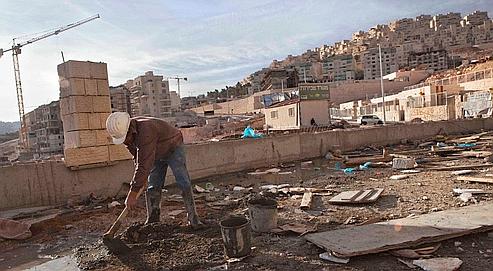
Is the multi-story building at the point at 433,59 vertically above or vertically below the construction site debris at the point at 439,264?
above

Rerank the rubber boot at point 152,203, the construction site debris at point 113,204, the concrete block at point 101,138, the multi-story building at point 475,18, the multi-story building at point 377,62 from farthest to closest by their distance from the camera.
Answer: the multi-story building at point 475,18 < the multi-story building at point 377,62 < the concrete block at point 101,138 < the construction site debris at point 113,204 < the rubber boot at point 152,203

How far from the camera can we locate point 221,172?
10.4 meters

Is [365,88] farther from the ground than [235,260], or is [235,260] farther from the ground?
[365,88]

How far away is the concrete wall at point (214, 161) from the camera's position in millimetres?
6961

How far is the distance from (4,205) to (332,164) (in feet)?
28.2

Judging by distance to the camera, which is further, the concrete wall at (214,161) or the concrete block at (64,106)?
the concrete block at (64,106)

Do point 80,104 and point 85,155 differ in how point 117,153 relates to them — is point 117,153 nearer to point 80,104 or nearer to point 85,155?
point 85,155

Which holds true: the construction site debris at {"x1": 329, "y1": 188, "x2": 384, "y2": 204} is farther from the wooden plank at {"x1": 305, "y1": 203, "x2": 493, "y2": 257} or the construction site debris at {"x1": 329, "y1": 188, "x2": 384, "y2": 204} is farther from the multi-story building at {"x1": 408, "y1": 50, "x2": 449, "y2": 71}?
the multi-story building at {"x1": 408, "y1": 50, "x2": 449, "y2": 71}

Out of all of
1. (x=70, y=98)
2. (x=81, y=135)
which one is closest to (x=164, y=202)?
(x=81, y=135)

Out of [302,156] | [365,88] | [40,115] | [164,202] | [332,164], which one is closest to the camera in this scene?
[164,202]

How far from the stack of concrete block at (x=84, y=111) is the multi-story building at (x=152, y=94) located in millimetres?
68254

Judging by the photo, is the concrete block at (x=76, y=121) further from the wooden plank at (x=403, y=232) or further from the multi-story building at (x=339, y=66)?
the multi-story building at (x=339, y=66)

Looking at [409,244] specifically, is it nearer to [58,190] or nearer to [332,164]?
[58,190]

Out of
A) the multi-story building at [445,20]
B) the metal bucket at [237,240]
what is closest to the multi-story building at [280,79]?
the metal bucket at [237,240]
